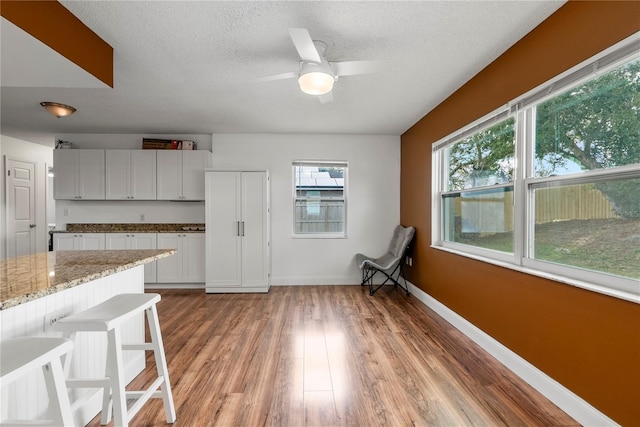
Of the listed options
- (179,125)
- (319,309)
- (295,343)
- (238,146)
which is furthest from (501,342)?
(179,125)

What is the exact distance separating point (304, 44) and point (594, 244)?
207cm

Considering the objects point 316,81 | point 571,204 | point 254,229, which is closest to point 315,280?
point 254,229

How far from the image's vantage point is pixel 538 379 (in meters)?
1.97

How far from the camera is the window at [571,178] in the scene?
5.08ft

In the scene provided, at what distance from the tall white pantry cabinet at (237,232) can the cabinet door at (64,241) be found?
204 centimetres

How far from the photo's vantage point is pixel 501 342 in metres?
2.38

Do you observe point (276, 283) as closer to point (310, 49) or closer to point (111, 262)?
point (111, 262)

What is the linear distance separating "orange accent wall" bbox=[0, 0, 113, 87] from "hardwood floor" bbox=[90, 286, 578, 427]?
218 cm

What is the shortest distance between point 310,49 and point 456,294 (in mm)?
2655

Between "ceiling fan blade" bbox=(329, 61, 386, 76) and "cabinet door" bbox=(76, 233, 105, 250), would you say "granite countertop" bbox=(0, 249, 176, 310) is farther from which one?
"cabinet door" bbox=(76, 233, 105, 250)

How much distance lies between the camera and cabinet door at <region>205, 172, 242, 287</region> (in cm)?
438

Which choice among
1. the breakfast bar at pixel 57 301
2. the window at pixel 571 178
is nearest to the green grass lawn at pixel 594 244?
the window at pixel 571 178

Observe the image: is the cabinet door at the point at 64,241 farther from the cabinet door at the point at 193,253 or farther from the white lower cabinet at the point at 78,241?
the cabinet door at the point at 193,253

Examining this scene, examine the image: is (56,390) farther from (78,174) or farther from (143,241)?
(78,174)
